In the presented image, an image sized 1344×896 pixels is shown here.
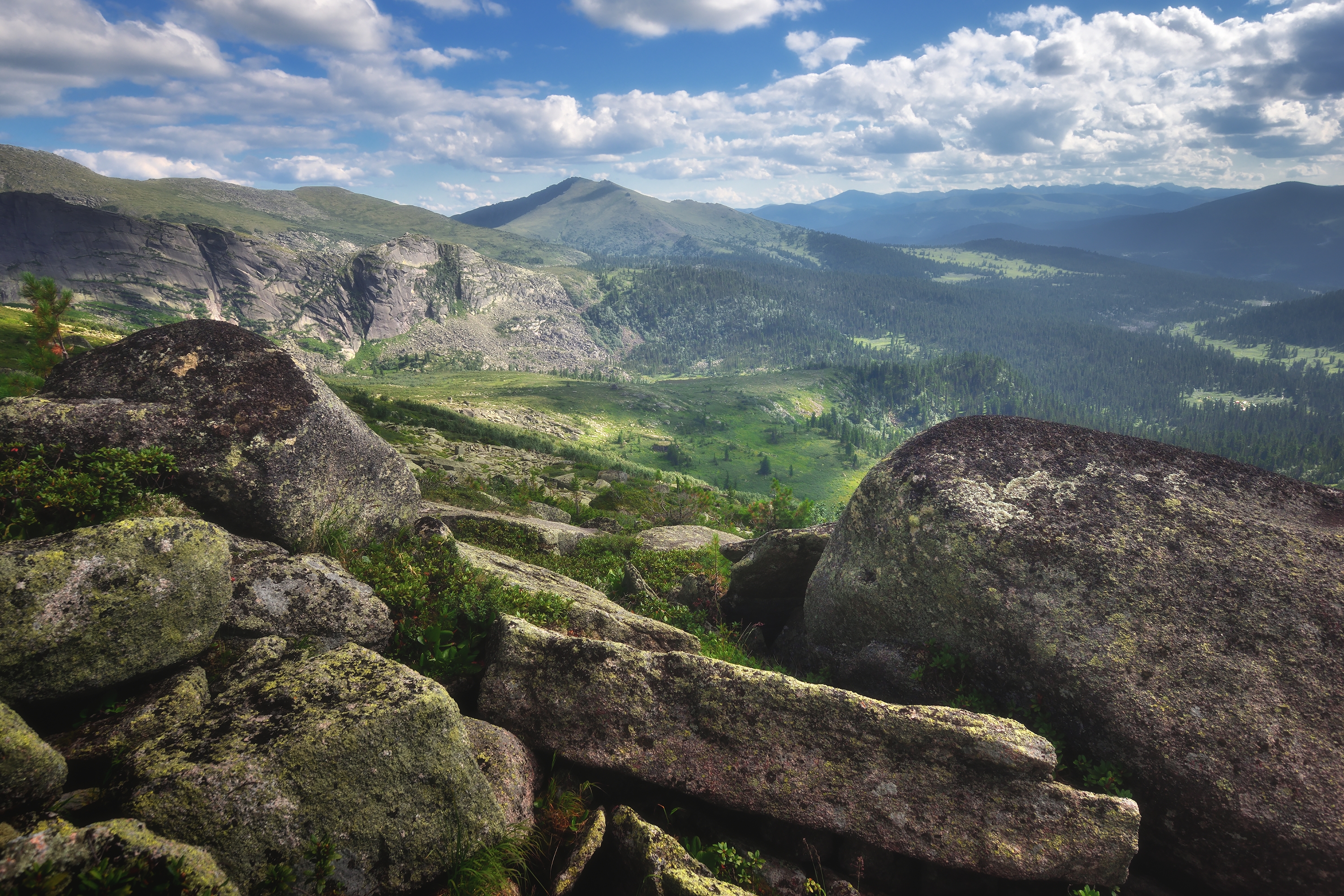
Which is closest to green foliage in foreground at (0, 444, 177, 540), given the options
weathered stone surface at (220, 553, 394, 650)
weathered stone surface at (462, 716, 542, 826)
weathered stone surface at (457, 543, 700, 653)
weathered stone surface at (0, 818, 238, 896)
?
weathered stone surface at (220, 553, 394, 650)

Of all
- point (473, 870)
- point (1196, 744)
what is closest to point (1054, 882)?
point (1196, 744)

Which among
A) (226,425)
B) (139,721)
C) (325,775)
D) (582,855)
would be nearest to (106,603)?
(139,721)

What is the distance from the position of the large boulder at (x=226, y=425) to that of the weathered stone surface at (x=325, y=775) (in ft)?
16.9

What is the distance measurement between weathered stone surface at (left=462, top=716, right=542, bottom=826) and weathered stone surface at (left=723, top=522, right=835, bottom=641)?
1074cm

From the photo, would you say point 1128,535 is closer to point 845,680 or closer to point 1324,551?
point 1324,551

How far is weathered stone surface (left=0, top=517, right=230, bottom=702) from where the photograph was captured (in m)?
7.64

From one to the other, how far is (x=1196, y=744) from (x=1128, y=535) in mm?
4086

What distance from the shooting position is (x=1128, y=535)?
42.0 feet

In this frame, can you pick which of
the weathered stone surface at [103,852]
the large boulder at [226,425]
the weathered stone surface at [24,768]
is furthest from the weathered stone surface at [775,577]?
the weathered stone surface at [24,768]

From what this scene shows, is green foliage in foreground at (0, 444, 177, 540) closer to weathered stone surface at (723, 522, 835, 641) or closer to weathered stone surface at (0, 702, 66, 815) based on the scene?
weathered stone surface at (0, 702, 66, 815)

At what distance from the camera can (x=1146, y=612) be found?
11898 mm

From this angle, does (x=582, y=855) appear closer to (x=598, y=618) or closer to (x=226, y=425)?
(x=598, y=618)

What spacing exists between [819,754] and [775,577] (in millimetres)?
9692

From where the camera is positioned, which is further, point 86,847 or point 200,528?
point 200,528
